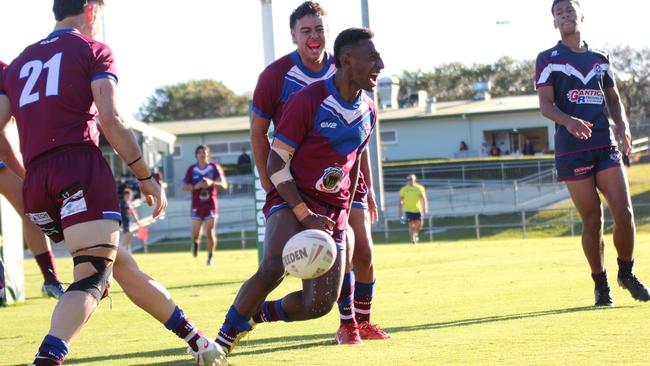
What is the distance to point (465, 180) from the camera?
49250 millimetres

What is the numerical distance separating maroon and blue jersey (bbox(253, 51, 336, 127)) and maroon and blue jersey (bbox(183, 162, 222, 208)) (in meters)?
14.5

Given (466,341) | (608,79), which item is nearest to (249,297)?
(466,341)

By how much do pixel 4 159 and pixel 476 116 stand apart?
59927 millimetres

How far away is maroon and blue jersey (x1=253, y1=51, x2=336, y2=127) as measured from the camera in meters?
8.02

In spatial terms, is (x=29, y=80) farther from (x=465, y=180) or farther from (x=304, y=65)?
(x=465, y=180)

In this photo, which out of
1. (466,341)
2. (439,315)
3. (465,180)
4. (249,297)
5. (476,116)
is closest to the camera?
(249,297)

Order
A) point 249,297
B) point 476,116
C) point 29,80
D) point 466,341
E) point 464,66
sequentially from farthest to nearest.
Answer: point 464,66 < point 476,116 < point 466,341 < point 249,297 < point 29,80

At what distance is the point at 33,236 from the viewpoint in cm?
1009

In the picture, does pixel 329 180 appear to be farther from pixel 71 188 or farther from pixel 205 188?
pixel 205 188

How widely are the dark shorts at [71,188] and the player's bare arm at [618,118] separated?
5.08 metres

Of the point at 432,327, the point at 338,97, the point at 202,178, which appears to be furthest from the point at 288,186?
the point at 202,178

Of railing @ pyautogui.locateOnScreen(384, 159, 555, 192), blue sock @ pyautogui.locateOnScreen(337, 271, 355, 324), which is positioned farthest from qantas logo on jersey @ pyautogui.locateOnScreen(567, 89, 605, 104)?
railing @ pyautogui.locateOnScreen(384, 159, 555, 192)

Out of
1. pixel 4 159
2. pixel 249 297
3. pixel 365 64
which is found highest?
pixel 365 64

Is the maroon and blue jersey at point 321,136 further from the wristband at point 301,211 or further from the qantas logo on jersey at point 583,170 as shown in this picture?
the qantas logo on jersey at point 583,170
